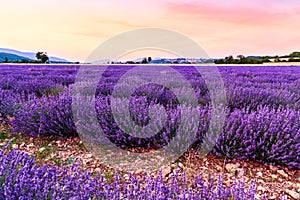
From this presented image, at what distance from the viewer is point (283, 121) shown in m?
2.50

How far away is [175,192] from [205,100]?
8.50 ft

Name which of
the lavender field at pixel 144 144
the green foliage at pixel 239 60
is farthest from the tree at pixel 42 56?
the lavender field at pixel 144 144

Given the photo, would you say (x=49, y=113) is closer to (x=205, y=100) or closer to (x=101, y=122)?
(x=101, y=122)

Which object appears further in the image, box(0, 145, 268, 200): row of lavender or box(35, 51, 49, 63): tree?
box(35, 51, 49, 63): tree

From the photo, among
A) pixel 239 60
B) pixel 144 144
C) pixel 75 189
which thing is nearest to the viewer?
pixel 75 189

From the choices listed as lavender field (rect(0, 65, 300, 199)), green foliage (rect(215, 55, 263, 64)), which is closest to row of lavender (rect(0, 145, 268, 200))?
lavender field (rect(0, 65, 300, 199))

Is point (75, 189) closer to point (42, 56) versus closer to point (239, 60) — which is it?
point (239, 60)

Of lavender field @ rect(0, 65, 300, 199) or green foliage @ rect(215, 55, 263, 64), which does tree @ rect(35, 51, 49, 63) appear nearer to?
green foliage @ rect(215, 55, 263, 64)

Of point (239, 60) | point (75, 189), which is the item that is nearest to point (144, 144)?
point (75, 189)

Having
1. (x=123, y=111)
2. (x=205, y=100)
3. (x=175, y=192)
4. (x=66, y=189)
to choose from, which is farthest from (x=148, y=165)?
(x=205, y=100)

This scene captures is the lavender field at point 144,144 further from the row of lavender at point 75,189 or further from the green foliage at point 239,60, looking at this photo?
the green foliage at point 239,60

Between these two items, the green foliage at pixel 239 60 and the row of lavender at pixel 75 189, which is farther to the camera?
the green foliage at pixel 239 60

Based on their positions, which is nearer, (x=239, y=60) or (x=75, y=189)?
(x=75, y=189)

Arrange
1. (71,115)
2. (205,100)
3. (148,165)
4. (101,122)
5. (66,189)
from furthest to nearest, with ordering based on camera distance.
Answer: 1. (205,100)
2. (71,115)
3. (101,122)
4. (148,165)
5. (66,189)
